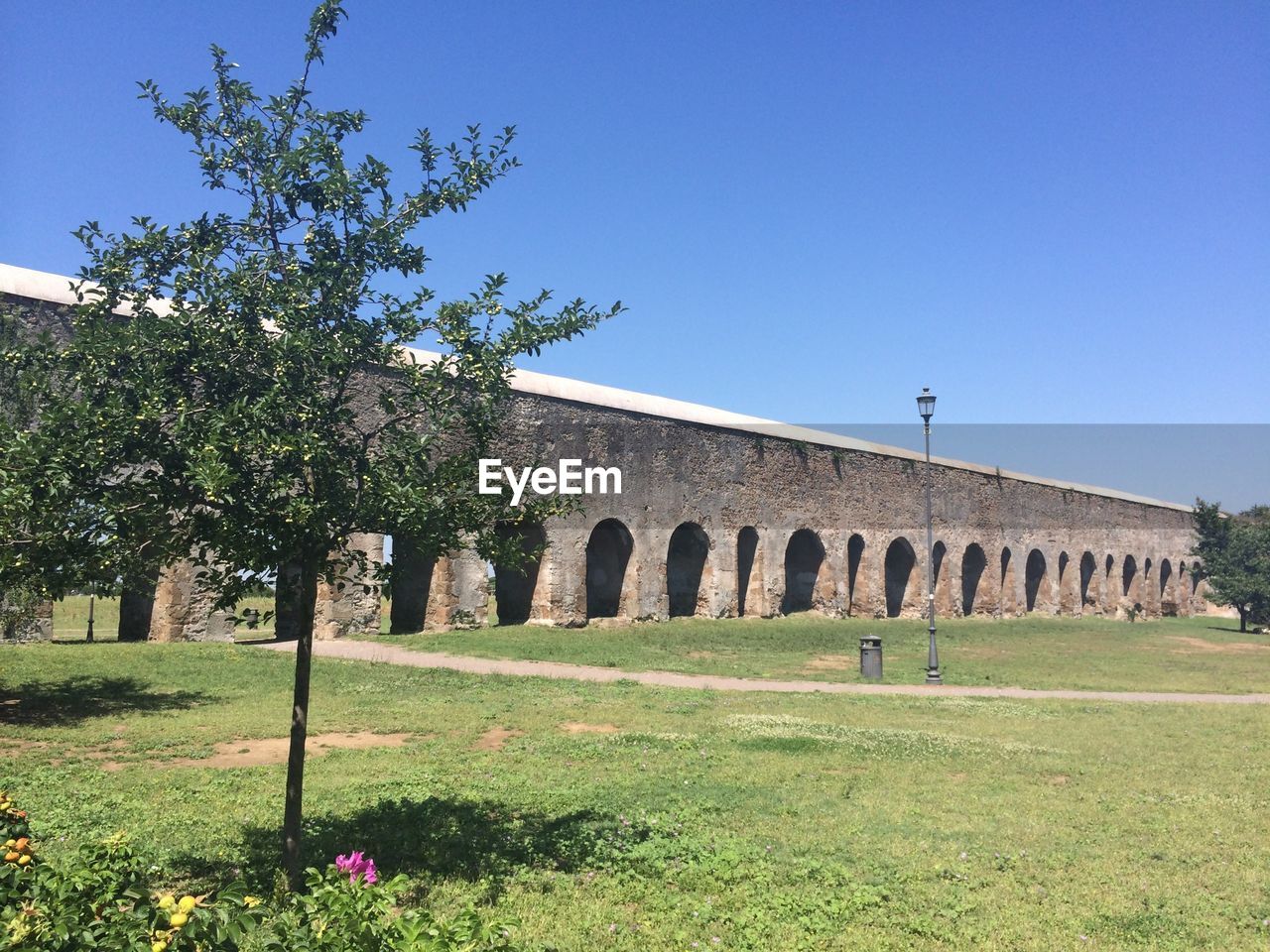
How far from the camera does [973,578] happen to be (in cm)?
3956

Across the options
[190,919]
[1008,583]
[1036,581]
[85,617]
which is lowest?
[85,617]

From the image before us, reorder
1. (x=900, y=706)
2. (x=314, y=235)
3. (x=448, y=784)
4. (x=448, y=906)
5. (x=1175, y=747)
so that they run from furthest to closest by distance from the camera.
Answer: (x=900, y=706) → (x=1175, y=747) → (x=448, y=784) → (x=314, y=235) → (x=448, y=906)

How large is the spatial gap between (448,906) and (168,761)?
5.10 meters

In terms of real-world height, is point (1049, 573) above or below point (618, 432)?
below

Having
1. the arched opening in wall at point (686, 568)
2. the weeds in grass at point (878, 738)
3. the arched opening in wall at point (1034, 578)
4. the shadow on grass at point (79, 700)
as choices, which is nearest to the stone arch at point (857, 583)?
the arched opening in wall at point (686, 568)

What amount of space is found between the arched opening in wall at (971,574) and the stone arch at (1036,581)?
4.34 meters

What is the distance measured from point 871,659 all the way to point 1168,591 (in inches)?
1970

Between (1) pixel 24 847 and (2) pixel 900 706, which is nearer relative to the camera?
(1) pixel 24 847

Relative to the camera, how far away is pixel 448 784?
7.98 metres

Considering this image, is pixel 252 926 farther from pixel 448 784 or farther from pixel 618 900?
pixel 448 784

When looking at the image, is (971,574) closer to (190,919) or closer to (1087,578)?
(1087,578)

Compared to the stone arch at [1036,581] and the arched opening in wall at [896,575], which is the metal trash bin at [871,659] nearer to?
the arched opening in wall at [896,575]

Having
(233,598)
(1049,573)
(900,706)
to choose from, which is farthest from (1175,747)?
(1049,573)

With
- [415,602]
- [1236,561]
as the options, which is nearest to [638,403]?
[415,602]
